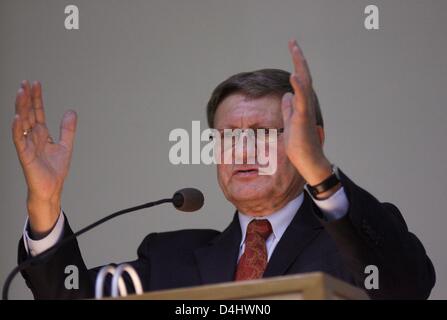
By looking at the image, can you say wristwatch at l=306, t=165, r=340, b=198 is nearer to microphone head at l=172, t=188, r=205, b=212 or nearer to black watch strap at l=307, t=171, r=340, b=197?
black watch strap at l=307, t=171, r=340, b=197

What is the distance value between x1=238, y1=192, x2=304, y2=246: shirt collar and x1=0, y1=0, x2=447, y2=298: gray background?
2.61 ft

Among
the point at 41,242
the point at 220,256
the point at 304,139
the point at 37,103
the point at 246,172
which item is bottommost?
the point at 220,256

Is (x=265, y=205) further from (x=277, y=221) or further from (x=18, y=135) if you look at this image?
(x=18, y=135)

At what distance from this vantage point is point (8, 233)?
3.75 metres

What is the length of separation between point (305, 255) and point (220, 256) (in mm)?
269

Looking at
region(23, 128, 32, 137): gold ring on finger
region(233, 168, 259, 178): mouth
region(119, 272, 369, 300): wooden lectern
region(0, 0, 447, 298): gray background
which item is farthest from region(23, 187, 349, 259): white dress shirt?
region(0, 0, 447, 298): gray background

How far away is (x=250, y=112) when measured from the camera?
3.02 metres

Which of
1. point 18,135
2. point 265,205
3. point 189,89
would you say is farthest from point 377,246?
point 189,89

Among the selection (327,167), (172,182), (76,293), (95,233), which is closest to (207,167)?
(172,182)

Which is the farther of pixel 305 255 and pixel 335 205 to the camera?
pixel 305 255

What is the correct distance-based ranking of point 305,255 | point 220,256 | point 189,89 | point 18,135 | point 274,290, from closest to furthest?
point 274,290 < point 18,135 < point 305,255 < point 220,256 < point 189,89

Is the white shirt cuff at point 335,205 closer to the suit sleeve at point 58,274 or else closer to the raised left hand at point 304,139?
the raised left hand at point 304,139

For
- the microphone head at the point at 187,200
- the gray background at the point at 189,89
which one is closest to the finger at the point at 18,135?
the microphone head at the point at 187,200
